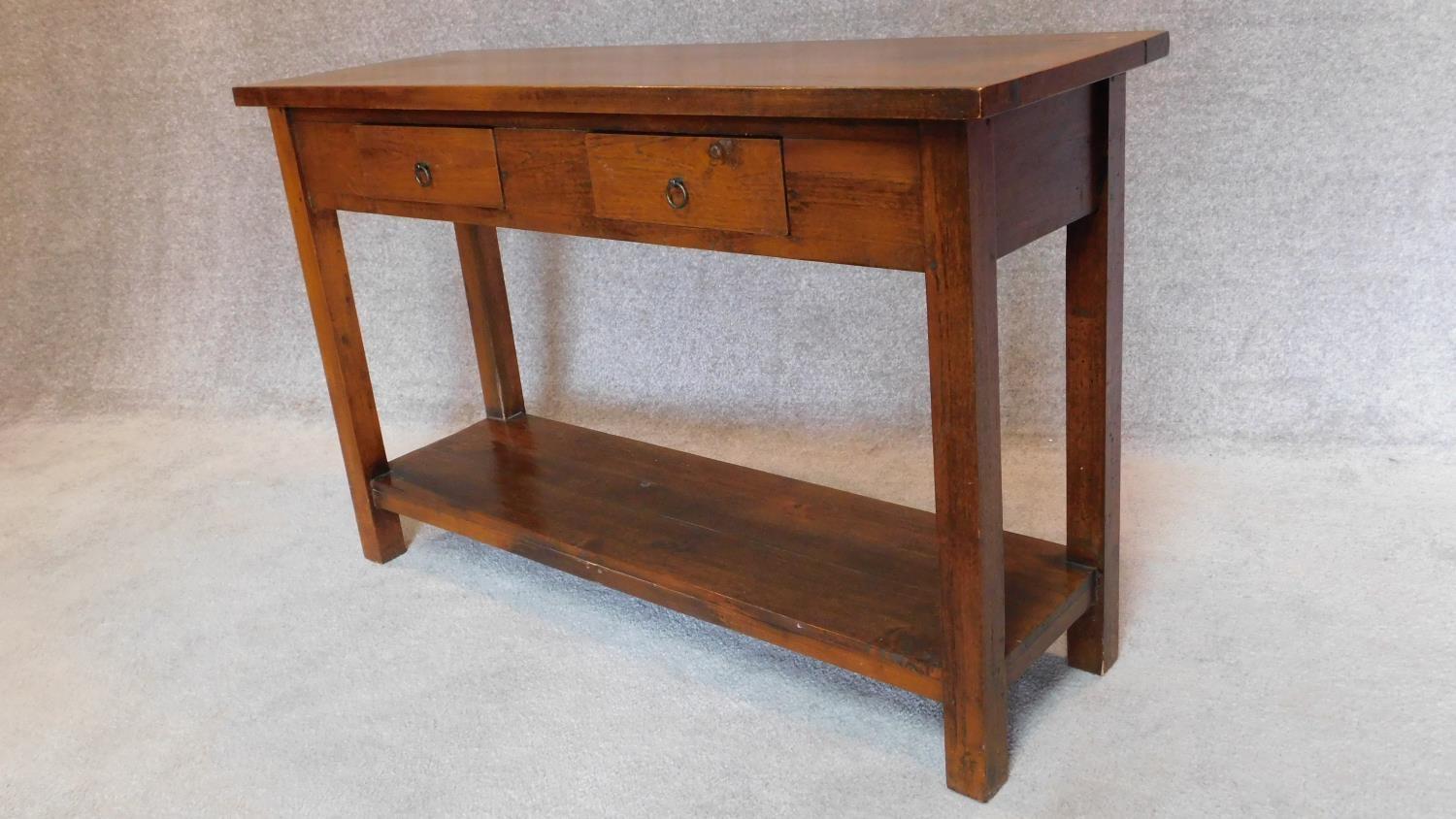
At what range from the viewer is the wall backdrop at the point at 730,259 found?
7.08 feet

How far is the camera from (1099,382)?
1.59m

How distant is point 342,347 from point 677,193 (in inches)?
36.1

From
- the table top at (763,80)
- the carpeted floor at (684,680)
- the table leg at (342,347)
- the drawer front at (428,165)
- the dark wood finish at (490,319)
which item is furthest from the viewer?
the dark wood finish at (490,319)

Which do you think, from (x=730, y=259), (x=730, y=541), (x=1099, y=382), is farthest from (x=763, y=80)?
(x=730, y=259)

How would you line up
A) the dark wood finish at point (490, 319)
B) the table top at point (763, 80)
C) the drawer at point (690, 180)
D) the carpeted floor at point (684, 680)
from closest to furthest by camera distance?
the table top at point (763, 80) < the drawer at point (690, 180) < the carpeted floor at point (684, 680) < the dark wood finish at point (490, 319)

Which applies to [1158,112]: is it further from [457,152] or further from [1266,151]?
[457,152]

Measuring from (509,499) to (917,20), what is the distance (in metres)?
1.11

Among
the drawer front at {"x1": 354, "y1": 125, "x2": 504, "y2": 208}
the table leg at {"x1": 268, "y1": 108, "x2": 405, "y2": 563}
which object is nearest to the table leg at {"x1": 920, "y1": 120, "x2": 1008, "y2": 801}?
the drawer front at {"x1": 354, "y1": 125, "x2": 504, "y2": 208}

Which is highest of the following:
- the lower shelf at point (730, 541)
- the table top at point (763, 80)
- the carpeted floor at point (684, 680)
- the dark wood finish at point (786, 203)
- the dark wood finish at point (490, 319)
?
the table top at point (763, 80)

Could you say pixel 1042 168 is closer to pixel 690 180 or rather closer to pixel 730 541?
pixel 690 180

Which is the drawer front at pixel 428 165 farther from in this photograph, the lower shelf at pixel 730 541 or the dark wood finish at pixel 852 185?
the lower shelf at pixel 730 541

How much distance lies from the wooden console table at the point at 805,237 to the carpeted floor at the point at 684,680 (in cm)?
12

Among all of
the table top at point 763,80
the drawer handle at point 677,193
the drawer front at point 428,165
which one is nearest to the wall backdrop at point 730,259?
the table top at point 763,80

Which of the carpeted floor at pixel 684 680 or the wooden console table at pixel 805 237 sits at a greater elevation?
the wooden console table at pixel 805 237
